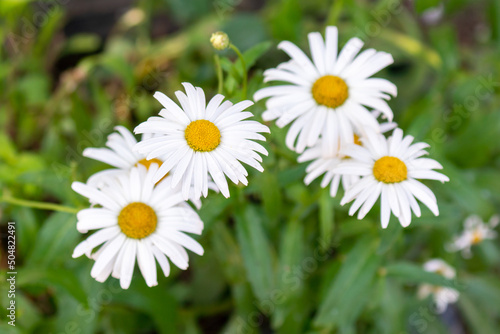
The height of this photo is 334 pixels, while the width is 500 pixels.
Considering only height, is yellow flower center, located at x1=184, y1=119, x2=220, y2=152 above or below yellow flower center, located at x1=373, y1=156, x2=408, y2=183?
above

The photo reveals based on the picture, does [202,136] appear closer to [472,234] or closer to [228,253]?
[228,253]

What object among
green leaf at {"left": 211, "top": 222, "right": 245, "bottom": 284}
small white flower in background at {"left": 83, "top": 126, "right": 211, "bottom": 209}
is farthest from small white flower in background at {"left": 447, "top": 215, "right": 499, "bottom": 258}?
small white flower in background at {"left": 83, "top": 126, "right": 211, "bottom": 209}

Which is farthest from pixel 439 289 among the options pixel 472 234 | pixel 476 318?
pixel 476 318

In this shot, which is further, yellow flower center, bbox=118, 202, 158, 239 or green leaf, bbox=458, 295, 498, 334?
green leaf, bbox=458, 295, 498, 334

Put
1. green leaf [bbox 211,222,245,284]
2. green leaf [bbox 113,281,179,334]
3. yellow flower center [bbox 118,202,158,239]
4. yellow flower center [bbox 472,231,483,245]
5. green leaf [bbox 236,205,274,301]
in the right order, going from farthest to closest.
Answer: yellow flower center [bbox 472,231,483,245], green leaf [bbox 211,222,245,284], green leaf [bbox 113,281,179,334], green leaf [bbox 236,205,274,301], yellow flower center [bbox 118,202,158,239]

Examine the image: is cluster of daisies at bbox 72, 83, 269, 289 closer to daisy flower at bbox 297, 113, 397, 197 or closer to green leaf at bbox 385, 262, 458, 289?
daisy flower at bbox 297, 113, 397, 197

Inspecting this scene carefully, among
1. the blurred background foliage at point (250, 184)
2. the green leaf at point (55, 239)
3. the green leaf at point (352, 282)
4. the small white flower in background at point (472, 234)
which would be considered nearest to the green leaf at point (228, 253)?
the blurred background foliage at point (250, 184)

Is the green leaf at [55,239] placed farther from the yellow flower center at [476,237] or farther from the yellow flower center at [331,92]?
the yellow flower center at [476,237]
